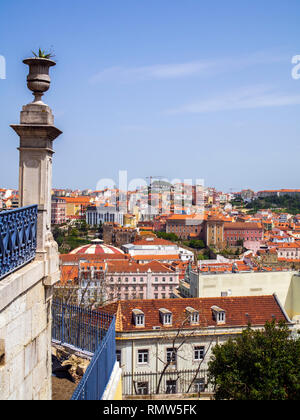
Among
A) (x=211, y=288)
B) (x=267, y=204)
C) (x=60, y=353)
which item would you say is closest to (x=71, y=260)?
(x=211, y=288)

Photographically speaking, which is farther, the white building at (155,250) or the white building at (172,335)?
the white building at (155,250)

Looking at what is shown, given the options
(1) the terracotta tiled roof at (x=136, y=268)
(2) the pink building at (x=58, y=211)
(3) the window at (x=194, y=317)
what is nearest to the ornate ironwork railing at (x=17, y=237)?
(3) the window at (x=194, y=317)

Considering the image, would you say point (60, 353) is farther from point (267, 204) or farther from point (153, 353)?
point (267, 204)

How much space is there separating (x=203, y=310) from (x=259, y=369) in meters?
7.27

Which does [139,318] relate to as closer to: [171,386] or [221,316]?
[171,386]

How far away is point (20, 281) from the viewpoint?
12.5 feet

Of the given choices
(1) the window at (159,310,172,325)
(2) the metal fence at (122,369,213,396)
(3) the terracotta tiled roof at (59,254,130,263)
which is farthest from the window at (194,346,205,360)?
(3) the terracotta tiled roof at (59,254,130,263)

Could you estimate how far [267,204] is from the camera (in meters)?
152

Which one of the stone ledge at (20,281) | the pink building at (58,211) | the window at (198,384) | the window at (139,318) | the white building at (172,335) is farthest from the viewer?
the pink building at (58,211)

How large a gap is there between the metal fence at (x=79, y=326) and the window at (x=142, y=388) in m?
8.17

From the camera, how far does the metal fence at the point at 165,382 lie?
592 inches

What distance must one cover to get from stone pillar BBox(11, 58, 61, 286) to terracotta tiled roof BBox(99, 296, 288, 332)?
476 inches

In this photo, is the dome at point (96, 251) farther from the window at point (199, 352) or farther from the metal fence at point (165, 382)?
the metal fence at point (165, 382)
